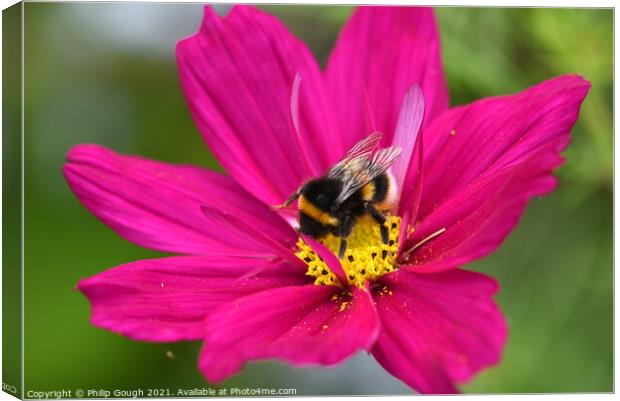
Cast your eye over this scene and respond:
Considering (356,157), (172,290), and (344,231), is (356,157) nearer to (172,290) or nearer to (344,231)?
(344,231)

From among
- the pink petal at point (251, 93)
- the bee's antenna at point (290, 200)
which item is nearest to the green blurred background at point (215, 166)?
the pink petal at point (251, 93)

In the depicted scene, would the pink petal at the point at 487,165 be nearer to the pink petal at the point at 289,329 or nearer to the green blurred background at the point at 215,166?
the pink petal at the point at 289,329

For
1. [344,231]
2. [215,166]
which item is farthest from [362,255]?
[215,166]

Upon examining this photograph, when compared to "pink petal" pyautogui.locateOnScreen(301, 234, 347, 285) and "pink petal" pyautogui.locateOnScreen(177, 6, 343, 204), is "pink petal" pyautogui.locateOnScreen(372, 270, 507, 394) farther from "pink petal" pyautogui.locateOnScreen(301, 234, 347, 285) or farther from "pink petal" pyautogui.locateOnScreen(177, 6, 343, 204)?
"pink petal" pyautogui.locateOnScreen(177, 6, 343, 204)

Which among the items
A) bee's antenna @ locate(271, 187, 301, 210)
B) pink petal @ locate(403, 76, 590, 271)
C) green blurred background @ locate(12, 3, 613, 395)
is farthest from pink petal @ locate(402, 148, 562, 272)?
green blurred background @ locate(12, 3, 613, 395)

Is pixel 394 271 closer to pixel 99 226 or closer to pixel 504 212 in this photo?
pixel 504 212

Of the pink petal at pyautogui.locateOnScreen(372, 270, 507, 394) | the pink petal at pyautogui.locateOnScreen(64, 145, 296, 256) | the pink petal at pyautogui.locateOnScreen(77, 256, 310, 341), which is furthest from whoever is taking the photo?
the pink petal at pyautogui.locateOnScreen(64, 145, 296, 256)

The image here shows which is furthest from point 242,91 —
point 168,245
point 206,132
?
point 168,245
